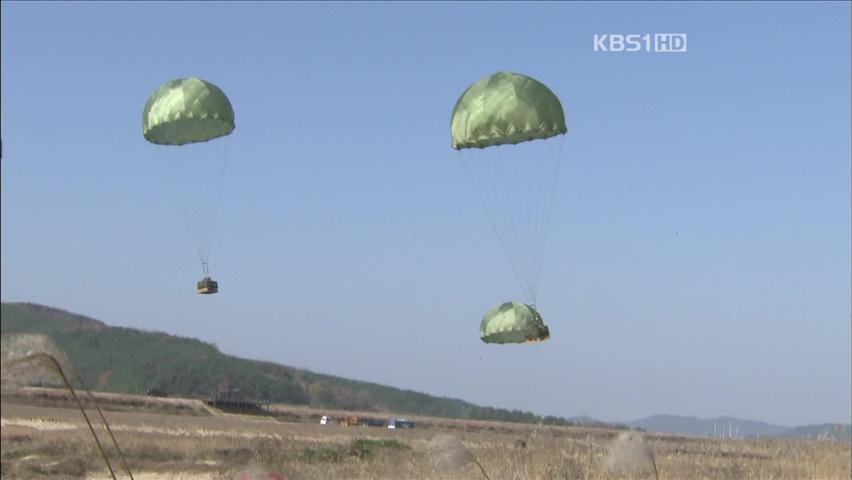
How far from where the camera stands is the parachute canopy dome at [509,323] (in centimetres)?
3487

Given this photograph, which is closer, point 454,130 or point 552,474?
point 552,474

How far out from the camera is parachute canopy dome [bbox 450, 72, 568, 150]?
20.6 metres

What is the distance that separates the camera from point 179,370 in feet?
492

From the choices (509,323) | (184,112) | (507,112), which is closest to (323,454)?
(509,323)

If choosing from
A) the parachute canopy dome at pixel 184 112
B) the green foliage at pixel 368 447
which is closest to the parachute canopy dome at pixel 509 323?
the green foliage at pixel 368 447

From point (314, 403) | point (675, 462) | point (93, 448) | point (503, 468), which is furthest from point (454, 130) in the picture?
point (314, 403)

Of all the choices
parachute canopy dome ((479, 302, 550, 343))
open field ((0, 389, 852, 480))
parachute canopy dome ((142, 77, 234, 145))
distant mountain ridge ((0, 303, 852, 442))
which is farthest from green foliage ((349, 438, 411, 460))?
distant mountain ridge ((0, 303, 852, 442))

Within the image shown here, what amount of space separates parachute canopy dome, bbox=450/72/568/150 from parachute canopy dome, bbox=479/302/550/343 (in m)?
13.3

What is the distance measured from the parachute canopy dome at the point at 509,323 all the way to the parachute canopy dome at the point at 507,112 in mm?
13270

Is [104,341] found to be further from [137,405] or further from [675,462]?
[675,462]

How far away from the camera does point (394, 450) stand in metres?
35.5

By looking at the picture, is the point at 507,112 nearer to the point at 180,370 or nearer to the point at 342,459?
the point at 342,459

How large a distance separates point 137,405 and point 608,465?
225 feet

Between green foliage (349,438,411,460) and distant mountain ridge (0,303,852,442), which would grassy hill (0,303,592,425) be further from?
green foliage (349,438,411,460)
